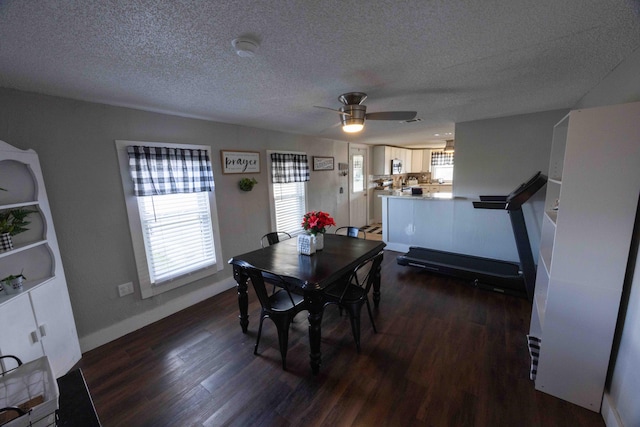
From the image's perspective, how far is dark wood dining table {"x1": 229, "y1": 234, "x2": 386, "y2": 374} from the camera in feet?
6.35

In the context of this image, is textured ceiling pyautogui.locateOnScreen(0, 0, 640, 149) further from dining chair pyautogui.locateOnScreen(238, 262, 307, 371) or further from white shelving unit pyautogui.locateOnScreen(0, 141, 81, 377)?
dining chair pyautogui.locateOnScreen(238, 262, 307, 371)

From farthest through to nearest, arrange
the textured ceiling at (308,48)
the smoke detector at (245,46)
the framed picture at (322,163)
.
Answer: the framed picture at (322,163) < the smoke detector at (245,46) < the textured ceiling at (308,48)

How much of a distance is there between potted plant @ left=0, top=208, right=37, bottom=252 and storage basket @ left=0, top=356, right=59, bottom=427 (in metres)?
1.12

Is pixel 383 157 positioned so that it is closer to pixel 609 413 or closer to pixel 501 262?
pixel 501 262

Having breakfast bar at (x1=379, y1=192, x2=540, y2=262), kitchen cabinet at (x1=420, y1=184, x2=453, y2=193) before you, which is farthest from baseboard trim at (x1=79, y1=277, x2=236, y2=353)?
kitchen cabinet at (x1=420, y1=184, x2=453, y2=193)

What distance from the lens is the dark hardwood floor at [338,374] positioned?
165 cm

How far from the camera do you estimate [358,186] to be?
6477 mm

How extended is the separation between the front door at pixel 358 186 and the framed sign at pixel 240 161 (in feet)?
9.56

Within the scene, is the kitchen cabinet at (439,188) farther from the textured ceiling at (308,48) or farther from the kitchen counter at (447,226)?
the textured ceiling at (308,48)

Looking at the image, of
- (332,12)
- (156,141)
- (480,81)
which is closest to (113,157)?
(156,141)

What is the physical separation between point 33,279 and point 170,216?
114 centimetres

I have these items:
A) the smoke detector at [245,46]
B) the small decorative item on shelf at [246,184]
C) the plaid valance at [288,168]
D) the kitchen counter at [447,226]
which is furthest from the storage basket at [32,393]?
the kitchen counter at [447,226]

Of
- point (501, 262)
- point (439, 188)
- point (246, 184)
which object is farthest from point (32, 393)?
point (439, 188)

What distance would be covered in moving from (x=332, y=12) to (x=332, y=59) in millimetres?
455
